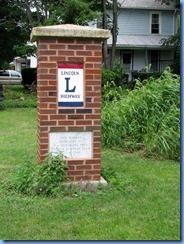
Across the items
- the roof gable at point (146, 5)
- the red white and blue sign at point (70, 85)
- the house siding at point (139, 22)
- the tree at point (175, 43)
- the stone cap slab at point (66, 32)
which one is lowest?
the red white and blue sign at point (70, 85)

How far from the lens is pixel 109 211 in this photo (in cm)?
411

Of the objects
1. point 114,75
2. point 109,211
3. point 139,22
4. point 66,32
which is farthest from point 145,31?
point 109,211

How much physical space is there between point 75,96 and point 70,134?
1.51 feet

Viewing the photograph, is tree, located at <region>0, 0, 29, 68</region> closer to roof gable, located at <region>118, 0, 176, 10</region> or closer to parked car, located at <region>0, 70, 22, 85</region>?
roof gable, located at <region>118, 0, 176, 10</region>

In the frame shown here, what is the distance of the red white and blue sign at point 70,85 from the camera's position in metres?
4.70

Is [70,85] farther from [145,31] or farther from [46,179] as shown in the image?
[145,31]

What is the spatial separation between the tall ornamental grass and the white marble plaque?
2.13 m

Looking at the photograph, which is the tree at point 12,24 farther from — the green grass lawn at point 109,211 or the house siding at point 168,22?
the green grass lawn at point 109,211

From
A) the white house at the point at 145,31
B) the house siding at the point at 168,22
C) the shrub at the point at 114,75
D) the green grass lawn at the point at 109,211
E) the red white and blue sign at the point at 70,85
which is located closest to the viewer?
the green grass lawn at the point at 109,211

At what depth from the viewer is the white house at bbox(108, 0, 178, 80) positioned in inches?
1059

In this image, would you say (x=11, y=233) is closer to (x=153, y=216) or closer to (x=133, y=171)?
(x=153, y=216)

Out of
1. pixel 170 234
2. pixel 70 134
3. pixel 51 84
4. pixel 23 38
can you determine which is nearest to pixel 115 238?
A: pixel 170 234

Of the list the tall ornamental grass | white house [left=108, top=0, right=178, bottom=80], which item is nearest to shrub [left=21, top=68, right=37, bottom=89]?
white house [left=108, top=0, right=178, bottom=80]

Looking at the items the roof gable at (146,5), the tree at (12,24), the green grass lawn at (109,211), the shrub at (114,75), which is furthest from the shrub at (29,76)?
the green grass lawn at (109,211)
